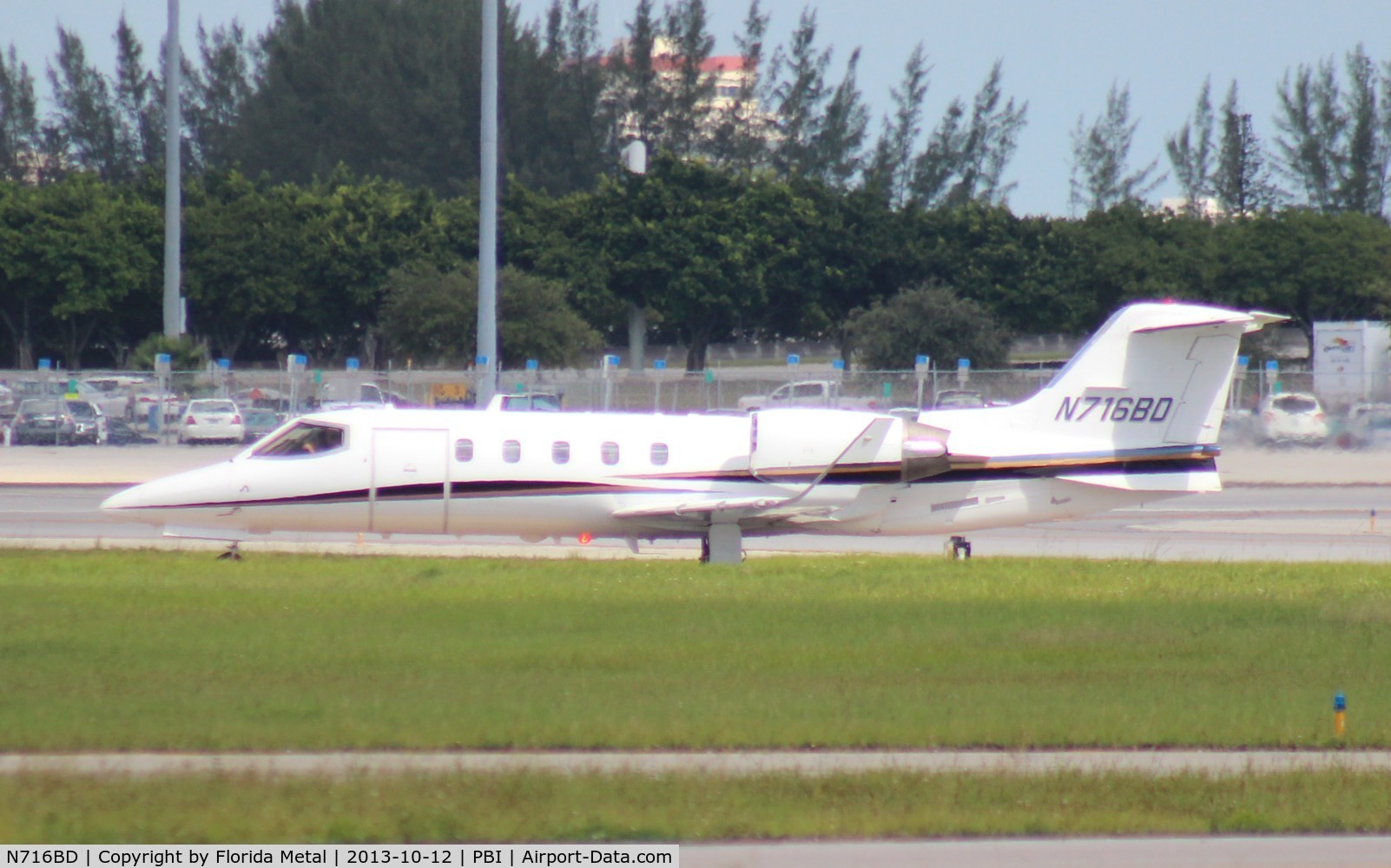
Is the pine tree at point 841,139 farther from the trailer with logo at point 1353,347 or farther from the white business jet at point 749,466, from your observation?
the white business jet at point 749,466

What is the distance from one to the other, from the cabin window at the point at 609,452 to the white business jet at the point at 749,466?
3 centimetres

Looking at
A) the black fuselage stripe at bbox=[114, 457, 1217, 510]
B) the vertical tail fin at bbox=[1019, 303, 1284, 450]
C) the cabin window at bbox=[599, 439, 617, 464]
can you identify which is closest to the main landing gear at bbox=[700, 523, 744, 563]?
the black fuselage stripe at bbox=[114, 457, 1217, 510]

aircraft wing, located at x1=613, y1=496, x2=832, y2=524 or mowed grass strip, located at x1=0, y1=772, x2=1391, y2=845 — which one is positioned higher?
aircraft wing, located at x1=613, y1=496, x2=832, y2=524

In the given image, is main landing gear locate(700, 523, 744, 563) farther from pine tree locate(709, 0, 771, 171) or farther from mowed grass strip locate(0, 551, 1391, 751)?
pine tree locate(709, 0, 771, 171)

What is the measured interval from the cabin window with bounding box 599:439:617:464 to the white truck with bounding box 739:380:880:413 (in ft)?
73.1

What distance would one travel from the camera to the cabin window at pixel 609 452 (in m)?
20.1

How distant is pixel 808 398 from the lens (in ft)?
158

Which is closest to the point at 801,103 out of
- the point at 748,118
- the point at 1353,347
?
the point at 748,118

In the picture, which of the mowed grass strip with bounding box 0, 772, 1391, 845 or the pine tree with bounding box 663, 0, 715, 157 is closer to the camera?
the mowed grass strip with bounding box 0, 772, 1391, 845

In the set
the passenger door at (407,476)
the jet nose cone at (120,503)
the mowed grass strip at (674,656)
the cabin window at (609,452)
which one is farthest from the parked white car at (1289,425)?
the jet nose cone at (120,503)

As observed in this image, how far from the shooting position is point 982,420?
21047mm

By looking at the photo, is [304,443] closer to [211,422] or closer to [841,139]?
[211,422]

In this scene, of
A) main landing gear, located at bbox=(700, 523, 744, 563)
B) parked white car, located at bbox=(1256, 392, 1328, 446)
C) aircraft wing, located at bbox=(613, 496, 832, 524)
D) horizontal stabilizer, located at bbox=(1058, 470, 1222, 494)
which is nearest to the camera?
aircraft wing, located at bbox=(613, 496, 832, 524)

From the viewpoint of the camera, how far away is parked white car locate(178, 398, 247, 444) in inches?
1713
